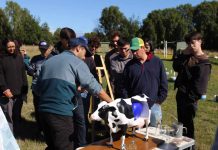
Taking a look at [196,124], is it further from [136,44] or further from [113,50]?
[136,44]

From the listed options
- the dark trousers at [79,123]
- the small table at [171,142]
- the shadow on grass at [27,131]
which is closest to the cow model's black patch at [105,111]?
the small table at [171,142]

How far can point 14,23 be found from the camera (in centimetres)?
6900

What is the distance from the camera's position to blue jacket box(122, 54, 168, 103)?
4.56 m

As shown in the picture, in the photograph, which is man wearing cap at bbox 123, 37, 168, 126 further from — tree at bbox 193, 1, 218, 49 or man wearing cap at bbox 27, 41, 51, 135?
tree at bbox 193, 1, 218, 49

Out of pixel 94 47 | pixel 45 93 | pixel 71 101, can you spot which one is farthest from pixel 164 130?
pixel 94 47

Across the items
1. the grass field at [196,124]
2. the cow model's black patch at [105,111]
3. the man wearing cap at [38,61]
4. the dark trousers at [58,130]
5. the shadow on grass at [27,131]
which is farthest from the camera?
the shadow on grass at [27,131]

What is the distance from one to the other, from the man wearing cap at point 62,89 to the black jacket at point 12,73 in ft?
7.26

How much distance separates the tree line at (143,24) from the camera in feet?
218

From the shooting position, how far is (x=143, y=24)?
8081 centimetres

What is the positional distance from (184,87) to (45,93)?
221 cm

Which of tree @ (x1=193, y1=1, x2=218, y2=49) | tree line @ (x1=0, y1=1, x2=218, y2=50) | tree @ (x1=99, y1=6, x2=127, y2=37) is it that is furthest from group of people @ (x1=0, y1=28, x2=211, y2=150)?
tree @ (x1=99, y1=6, x2=127, y2=37)

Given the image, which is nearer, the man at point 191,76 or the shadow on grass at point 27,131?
the man at point 191,76

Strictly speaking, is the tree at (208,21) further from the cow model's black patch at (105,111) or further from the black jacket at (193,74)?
the cow model's black patch at (105,111)

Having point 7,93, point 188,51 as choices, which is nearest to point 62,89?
point 188,51
